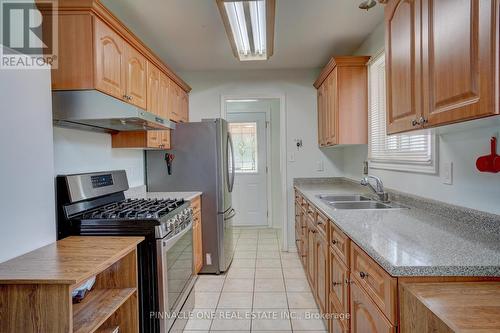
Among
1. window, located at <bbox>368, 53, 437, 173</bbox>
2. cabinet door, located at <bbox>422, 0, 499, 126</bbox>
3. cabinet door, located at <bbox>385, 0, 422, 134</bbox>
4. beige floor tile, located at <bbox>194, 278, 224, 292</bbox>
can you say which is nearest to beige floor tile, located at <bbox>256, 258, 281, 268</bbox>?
beige floor tile, located at <bbox>194, 278, 224, 292</bbox>

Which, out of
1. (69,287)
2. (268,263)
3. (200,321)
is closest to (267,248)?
(268,263)

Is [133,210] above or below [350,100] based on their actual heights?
below

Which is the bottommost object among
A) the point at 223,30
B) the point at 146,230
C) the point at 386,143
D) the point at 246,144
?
the point at 146,230

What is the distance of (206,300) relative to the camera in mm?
2615

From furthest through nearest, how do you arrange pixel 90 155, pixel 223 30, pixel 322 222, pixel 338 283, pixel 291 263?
pixel 291 263
pixel 223 30
pixel 90 155
pixel 322 222
pixel 338 283

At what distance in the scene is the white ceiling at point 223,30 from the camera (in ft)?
7.65

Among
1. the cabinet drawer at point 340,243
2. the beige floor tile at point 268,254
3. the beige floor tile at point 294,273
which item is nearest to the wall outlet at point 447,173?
the cabinet drawer at point 340,243

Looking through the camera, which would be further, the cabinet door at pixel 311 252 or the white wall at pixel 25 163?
the cabinet door at pixel 311 252

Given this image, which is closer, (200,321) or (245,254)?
(200,321)

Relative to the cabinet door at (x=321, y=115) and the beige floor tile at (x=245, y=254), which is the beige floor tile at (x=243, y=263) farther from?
the cabinet door at (x=321, y=115)

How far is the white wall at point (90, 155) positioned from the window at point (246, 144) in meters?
2.33

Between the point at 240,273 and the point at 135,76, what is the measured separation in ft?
7.22

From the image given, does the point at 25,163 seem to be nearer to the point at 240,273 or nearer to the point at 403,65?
the point at 403,65

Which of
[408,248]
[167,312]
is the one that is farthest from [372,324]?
[167,312]
